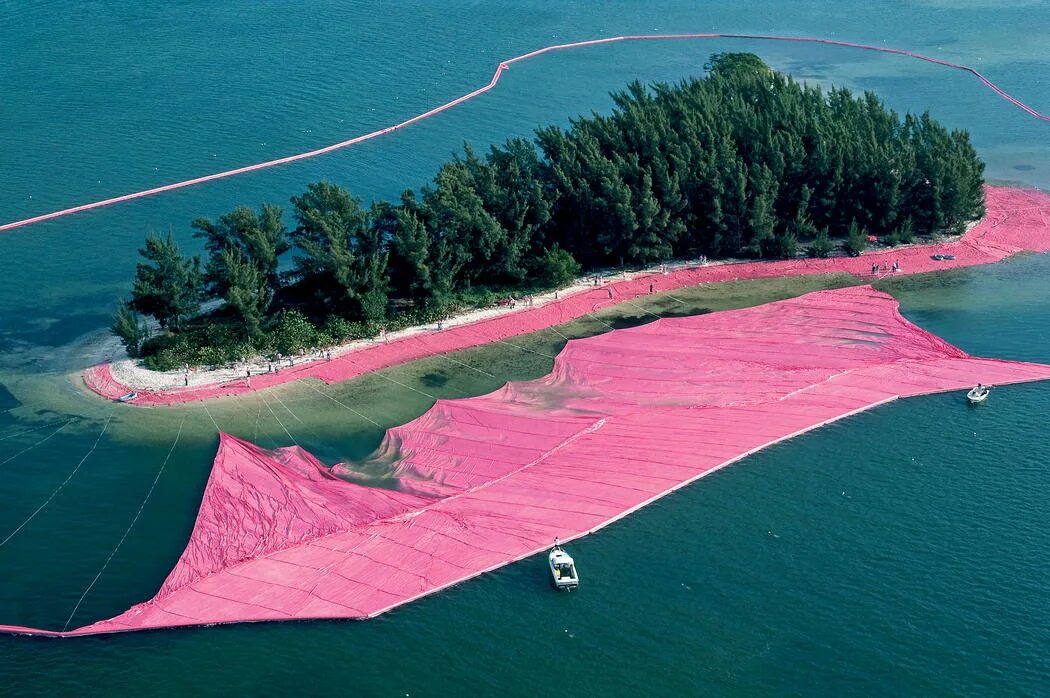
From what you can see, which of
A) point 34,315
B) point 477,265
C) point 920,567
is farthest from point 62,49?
point 920,567

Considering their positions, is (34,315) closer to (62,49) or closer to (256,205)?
(256,205)

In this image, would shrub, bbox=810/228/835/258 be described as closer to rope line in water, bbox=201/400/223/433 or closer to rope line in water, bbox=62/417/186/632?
rope line in water, bbox=201/400/223/433

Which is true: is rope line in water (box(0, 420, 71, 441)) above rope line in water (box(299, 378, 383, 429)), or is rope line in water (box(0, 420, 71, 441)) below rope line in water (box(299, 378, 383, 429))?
above

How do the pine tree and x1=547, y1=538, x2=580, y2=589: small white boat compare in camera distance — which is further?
the pine tree

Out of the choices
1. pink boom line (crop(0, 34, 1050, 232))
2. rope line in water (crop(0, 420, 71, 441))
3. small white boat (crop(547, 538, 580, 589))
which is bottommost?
small white boat (crop(547, 538, 580, 589))

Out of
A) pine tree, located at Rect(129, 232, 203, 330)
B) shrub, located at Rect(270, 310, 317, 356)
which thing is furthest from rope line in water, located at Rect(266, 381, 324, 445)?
pine tree, located at Rect(129, 232, 203, 330)

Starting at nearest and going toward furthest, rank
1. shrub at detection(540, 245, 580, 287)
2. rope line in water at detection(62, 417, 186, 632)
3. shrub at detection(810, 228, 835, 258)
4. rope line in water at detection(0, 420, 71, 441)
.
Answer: rope line in water at detection(62, 417, 186, 632) < rope line in water at detection(0, 420, 71, 441) < shrub at detection(540, 245, 580, 287) < shrub at detection(810, 228, 835, 258)

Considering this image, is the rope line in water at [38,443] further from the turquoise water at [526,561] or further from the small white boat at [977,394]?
the small white boat at [977,394]
